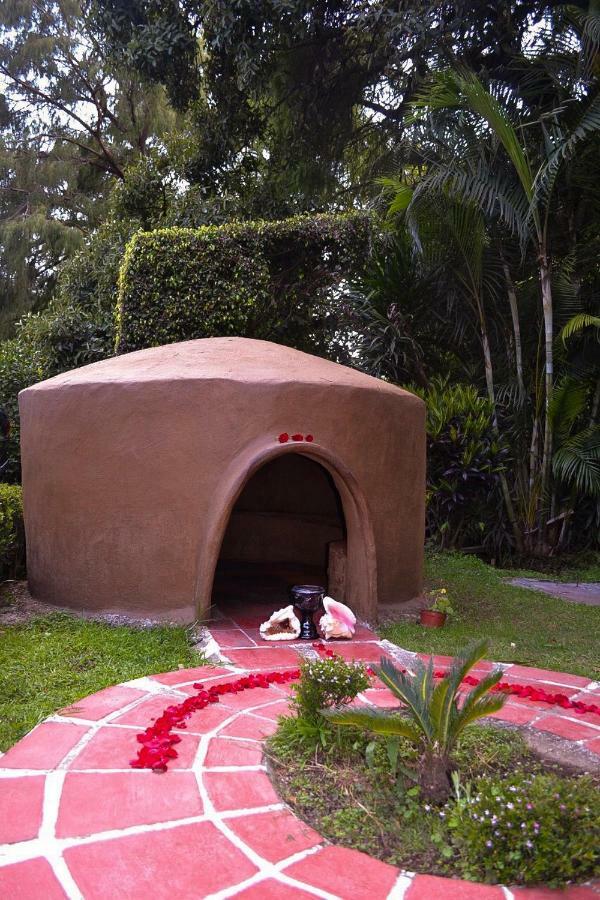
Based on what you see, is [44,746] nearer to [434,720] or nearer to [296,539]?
[434,720]

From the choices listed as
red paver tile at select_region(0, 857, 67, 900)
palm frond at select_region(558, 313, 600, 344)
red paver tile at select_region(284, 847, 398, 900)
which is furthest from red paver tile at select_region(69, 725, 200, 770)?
palm frond at select_region(558, 313, 600, 344)

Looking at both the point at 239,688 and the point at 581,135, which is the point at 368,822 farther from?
the point at 581,135

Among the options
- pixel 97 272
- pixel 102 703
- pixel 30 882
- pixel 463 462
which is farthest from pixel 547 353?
pixel 30 882

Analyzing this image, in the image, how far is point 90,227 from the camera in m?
18.1

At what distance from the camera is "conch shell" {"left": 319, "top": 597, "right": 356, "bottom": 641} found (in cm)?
607

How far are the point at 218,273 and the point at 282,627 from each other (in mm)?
6800

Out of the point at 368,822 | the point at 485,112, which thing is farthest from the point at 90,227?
the point at 368,822

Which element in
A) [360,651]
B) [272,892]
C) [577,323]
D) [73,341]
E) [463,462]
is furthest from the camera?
[73,341]

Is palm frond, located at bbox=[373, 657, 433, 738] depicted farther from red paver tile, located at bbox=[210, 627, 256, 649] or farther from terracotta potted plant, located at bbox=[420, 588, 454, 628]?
terracotta potted plant, located at bbox=[420, 588, 454, 628]

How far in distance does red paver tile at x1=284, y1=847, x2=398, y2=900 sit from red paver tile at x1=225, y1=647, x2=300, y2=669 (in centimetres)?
245

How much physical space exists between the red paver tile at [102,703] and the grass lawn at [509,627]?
2.46 meters

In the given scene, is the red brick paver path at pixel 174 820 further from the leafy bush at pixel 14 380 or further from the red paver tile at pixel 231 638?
the leafy bush at pixel 14 380

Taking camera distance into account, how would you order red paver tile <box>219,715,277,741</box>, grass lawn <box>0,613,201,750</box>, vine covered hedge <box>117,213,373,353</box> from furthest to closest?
1. vine covered hedge <box>117,213,373,353</box>
2. grass lawn <box>0,613,201,750</box>
3. red paver tile <box>219,715,277,741</box>

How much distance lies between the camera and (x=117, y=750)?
3795mm
